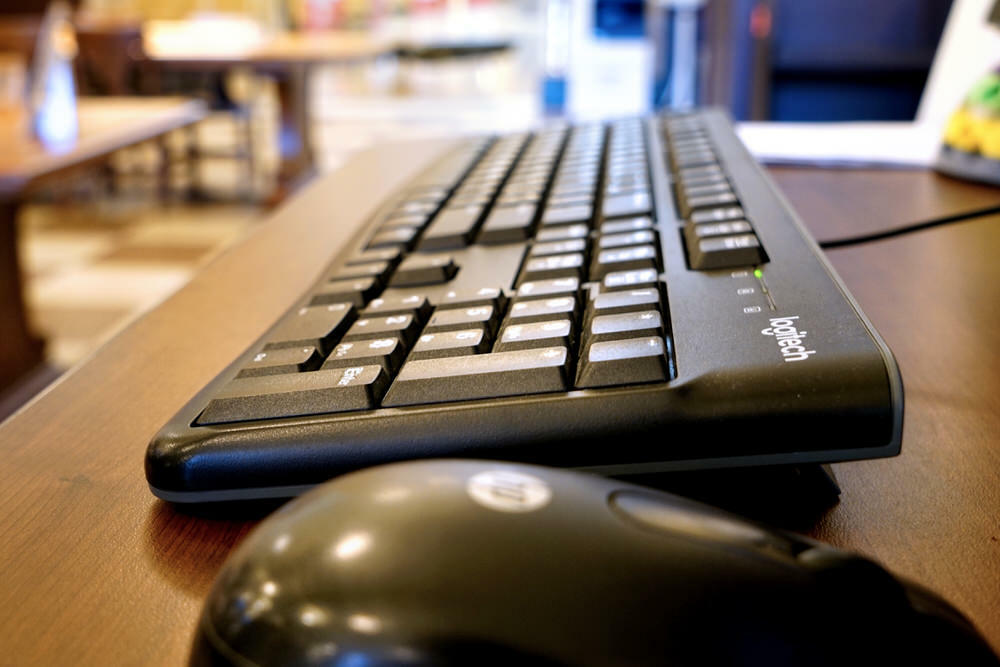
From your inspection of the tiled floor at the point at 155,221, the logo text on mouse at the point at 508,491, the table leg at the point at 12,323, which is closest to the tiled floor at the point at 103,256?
the tiled floor at the point at 155,221

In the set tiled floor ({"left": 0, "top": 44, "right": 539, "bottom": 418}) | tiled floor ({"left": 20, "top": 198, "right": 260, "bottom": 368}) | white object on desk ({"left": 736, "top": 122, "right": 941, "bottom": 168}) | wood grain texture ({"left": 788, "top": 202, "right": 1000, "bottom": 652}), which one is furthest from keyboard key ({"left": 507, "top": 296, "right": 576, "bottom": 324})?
tiled floor ({"left": 20, "top": 198, "right": 260, "bottom": 368})

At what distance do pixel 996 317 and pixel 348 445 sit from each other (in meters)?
0.33

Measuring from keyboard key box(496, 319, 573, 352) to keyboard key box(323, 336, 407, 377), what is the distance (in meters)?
0.03

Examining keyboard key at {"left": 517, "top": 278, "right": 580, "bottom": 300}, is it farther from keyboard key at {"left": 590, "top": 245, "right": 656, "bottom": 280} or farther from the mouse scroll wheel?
the mouse scroll wheel

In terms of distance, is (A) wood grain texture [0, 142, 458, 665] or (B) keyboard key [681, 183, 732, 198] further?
(B) keyboard key [681, 183, 732, 198]

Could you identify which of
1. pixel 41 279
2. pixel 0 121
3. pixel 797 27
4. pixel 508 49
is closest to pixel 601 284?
pixel 797 27

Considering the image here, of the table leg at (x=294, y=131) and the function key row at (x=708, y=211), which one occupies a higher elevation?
the function key row at (x=708, y=211)

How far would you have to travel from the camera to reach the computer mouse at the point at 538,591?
0.17m

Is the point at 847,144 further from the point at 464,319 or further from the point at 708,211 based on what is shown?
the point at 464,319

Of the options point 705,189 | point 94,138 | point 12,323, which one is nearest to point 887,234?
point 705,189

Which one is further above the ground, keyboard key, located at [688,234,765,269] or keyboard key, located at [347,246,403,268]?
keyboard key, located at [688,234,765,269]

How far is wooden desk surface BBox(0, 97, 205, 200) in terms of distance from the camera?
4.26 feet

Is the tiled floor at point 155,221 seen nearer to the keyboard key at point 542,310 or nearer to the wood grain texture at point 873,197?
the keyboard key at point 542,310

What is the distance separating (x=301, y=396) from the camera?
0.29 metres
